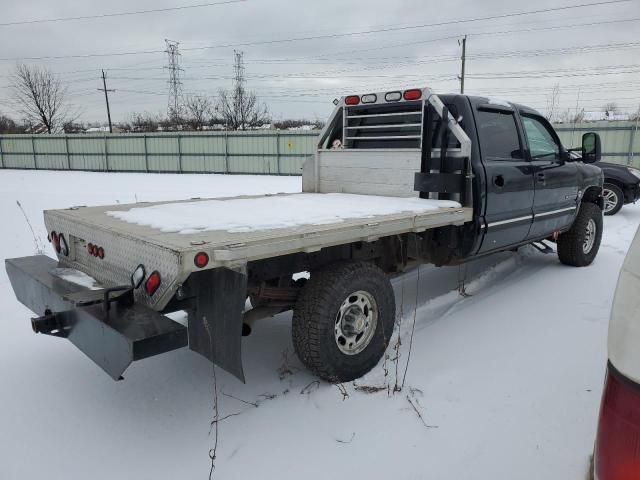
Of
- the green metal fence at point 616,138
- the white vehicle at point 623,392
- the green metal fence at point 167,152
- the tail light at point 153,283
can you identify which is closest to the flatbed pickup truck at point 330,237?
the tail light at point 153,283

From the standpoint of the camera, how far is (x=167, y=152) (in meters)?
25.6

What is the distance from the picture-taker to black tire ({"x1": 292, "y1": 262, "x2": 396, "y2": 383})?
10.0 feet

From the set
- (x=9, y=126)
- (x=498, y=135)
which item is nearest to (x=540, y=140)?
(x=498, y=135)

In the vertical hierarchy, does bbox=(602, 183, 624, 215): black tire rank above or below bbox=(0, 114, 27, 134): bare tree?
below

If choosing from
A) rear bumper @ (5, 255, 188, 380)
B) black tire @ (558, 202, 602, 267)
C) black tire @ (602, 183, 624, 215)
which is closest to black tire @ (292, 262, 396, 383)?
rear bumper @ (5, 255, 188, 380)

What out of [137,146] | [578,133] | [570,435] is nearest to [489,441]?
[570,435]

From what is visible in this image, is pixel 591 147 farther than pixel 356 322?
Yes

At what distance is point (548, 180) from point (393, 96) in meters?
1.98

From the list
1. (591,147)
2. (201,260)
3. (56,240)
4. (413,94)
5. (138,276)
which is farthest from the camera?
(591,147)

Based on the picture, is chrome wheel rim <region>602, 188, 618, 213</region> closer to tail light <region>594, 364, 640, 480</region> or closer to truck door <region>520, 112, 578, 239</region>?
truck door <region>520, 112, 578, 239</region>

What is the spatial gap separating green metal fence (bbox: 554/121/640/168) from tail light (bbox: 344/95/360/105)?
1697 cm

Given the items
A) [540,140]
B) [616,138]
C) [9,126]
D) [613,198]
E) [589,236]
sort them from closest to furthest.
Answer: [540,140]
[589,236]
[613,198]
[616,138]
[9,126]

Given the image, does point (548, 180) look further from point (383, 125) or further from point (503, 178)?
point (383, 125)

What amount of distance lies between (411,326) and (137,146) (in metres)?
25.3
